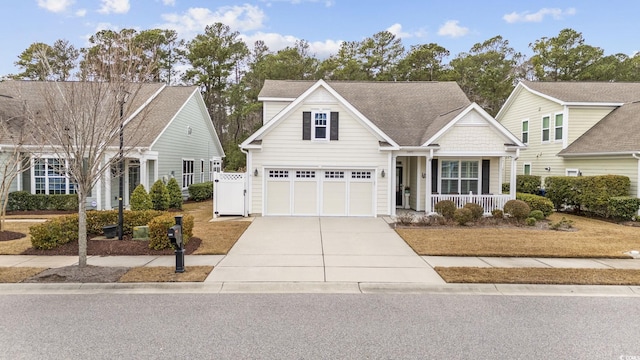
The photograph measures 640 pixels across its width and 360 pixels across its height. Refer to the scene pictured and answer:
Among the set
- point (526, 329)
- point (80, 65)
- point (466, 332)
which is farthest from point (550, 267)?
point (80, 65)

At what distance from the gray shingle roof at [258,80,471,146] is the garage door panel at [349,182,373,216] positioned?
2.70 metres

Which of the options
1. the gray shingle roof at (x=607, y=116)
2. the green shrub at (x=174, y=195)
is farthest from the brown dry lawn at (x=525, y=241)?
the green shrub at (x=174, y=195)

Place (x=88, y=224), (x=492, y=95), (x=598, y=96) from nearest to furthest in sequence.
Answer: (x=88, y=224) → (x=598, y=96) → (x=492, y=95)

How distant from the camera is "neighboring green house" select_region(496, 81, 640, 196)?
17.4 metres

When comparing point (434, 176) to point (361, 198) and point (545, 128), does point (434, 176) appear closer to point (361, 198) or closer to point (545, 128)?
point (361, 198)

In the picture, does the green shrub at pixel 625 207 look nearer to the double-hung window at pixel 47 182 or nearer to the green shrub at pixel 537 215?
the green shrub at pixel 537 215

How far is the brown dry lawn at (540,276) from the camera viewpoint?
23.6ft

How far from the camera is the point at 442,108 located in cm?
1994

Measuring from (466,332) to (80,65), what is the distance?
395 inches

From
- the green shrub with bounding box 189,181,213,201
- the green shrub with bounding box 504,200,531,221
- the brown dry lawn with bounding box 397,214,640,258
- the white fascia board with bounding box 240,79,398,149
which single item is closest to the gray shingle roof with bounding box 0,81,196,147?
the white fascia board with bounding box 240,79,398,149

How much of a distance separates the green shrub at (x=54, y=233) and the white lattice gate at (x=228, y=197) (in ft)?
20.5

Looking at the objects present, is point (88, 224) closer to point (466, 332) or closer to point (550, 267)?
point (466, 332)

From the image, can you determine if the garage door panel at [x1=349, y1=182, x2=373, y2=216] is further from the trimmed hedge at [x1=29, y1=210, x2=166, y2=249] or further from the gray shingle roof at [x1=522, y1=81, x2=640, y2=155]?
the gray shingle roof at [x1=522, y1=81, x2=640, y2=155]

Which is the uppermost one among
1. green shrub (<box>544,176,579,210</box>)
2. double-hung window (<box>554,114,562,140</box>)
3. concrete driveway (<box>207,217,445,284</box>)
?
double-hung window (<box>554,114,562,140</box>)
